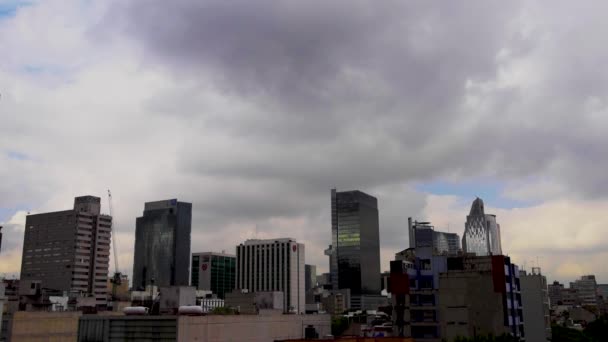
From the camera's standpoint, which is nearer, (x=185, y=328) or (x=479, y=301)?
(x=185, y=328)

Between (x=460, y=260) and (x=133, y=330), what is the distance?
8506 centimetres

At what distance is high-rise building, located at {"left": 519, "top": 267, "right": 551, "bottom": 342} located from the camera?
15000cm

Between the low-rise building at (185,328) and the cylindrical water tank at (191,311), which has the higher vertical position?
the cylindrical water tank at (191,311)

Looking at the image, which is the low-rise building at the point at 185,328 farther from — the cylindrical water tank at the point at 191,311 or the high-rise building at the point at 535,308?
the high-rise building at the point at 535,308

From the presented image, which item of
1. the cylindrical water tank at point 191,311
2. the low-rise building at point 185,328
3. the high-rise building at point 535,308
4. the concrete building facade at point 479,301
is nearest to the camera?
the low-rise building at point 185,328

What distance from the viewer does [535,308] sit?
153500 millimetres

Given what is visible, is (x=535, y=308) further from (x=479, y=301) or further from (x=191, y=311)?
(x=191, y=311)

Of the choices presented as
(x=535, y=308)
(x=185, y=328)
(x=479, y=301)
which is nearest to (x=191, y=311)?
(x=185, y=328)

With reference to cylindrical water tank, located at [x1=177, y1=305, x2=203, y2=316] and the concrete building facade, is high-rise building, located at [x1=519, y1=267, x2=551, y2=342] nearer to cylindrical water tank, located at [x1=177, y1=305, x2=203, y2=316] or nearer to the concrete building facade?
the concrete building facade

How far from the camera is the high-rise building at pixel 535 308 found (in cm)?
15000

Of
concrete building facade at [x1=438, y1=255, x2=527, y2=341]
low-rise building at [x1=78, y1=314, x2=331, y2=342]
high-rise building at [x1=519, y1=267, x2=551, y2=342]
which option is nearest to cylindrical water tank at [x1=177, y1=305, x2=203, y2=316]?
low-rise building at [x1=78, y1=314, x2=331, y2=342]

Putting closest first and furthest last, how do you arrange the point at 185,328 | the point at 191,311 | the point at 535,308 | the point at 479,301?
the point at 185,328
the point at 191,311
the point at 479,301
the point at 535,308

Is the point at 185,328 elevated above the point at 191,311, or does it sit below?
below

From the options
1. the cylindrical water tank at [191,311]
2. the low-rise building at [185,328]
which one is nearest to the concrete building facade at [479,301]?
the low-rise building at [185,328]
